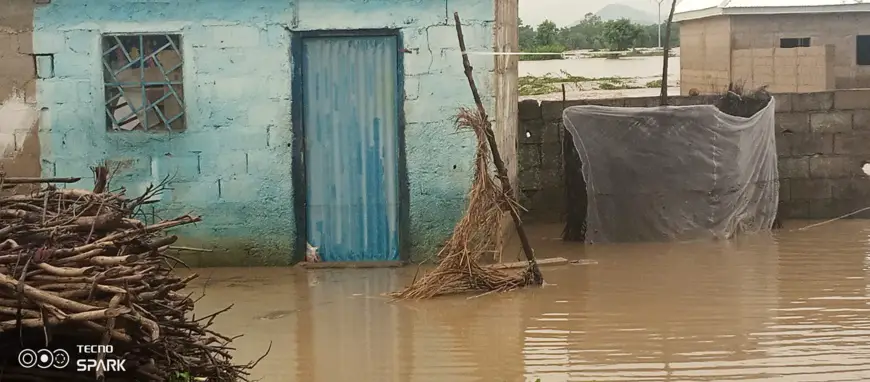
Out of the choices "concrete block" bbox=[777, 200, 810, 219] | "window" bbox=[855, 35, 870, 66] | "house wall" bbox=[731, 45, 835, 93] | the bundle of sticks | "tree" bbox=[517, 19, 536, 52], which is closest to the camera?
the bundle of sticks

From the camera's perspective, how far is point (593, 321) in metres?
7.78

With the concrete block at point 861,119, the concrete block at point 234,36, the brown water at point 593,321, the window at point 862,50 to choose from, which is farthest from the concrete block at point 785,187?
the window at point 862,50

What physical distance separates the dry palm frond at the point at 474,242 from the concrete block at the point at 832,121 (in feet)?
17.9

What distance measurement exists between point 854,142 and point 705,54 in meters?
9.17

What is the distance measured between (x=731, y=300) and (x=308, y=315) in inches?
127

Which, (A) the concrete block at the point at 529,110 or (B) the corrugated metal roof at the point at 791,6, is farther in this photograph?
(B) the corrugated metal roof at the point at 791,6

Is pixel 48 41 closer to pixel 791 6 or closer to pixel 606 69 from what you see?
pixel 791 6

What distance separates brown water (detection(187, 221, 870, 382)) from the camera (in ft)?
21.5

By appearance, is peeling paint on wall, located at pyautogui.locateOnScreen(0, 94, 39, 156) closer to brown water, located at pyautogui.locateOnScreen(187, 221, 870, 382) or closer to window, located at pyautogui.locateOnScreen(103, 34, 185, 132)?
window, located at pyautogui.locateOnScreen(103, 34, 185, 132)

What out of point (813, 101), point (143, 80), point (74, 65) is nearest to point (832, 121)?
point (813, 101)

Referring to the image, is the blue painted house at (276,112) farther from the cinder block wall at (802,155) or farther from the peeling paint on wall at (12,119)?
the cinder block wall at (802,155)

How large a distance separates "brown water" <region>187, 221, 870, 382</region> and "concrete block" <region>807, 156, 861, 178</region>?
7.28ft

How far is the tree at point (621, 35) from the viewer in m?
35.3

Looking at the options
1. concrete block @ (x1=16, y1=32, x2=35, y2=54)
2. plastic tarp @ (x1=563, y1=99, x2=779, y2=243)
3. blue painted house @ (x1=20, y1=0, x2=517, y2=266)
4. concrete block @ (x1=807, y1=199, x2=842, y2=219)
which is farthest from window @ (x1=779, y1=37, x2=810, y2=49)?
concrete block @ (x1=16, y1=32, x2=35, y2=54)
